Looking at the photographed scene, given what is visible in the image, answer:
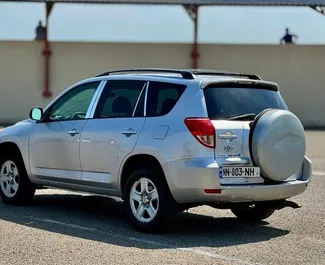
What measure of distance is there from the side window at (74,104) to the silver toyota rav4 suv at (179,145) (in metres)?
0.02

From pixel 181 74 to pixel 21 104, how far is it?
72.5 ft

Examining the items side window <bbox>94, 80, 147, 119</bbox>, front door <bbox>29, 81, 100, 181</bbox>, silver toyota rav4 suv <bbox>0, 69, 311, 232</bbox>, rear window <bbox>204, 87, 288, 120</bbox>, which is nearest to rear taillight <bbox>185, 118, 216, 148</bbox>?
silver toyota rav4 suv <bbox>0, 69, 311, 232</bbox>

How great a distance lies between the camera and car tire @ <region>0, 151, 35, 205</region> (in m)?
9.80

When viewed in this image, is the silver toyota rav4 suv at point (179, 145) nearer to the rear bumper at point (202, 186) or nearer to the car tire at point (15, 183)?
the rear bumper at point (202, 186)

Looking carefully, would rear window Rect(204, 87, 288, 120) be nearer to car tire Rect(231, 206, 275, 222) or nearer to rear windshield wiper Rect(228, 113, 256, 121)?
rear windshield wiper Rect(228, 113, 256, 121)

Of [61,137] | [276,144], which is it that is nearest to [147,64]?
[61,137]

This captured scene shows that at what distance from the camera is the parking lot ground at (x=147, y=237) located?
6.91 m

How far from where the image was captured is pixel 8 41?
29.3m

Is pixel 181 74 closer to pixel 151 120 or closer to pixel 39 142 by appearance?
pixel 151 120

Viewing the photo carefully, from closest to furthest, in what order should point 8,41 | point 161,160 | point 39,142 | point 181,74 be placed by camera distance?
point 161,160 < point 181,74 < point 39,142 < point 8,41

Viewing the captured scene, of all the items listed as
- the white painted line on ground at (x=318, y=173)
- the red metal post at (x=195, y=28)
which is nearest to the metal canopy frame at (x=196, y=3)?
the red metal post at (x=195, y=28)

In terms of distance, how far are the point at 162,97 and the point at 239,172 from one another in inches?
52.1

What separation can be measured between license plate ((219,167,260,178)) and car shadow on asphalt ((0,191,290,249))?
0.74m

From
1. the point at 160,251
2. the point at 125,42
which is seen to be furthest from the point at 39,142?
the point at 125,42
